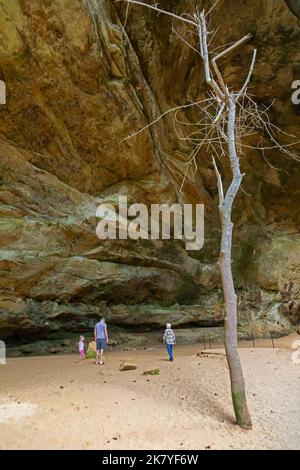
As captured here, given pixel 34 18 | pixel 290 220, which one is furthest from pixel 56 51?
pixel 290 220

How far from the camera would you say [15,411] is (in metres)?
5.53

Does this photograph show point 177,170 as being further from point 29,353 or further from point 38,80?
point 29,353

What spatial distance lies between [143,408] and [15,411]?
6.83 ft

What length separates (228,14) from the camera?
14.6 meters

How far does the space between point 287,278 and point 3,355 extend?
1355cm
